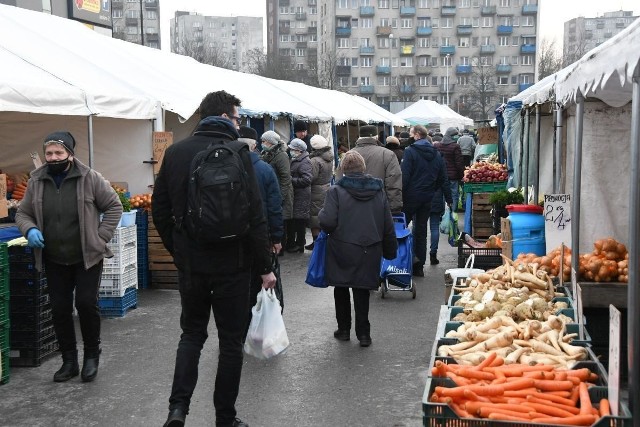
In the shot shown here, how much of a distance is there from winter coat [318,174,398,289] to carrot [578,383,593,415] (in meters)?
3.18

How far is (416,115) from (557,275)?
2995cm

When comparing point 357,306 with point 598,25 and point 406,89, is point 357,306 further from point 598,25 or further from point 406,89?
point 598,25

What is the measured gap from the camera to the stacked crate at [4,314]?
5.88 meters

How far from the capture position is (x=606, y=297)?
6004mm

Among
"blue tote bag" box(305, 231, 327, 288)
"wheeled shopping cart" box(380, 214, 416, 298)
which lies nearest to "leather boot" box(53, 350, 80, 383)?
"blue tote bag" box(305, 231, 327, 288)

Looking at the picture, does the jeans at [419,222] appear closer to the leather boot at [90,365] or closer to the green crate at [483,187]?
the green crate at [483,187]

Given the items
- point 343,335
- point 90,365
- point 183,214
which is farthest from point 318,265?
point 183,214

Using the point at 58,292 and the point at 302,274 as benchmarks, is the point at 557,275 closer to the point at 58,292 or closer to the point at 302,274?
the point at 58,292

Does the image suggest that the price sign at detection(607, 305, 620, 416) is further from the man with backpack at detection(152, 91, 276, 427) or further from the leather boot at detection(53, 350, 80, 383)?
the leather boot at detection(53, 350, 80, 383)

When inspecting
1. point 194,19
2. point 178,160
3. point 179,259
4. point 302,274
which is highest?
point 194,19

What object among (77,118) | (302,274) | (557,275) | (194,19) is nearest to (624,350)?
(557,275)

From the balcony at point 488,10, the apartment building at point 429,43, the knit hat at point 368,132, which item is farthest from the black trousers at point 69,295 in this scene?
the balcony at point 488,10

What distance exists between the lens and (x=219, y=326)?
179 inches

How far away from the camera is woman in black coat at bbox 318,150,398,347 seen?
6852 millimetres
